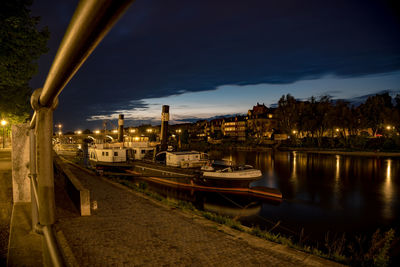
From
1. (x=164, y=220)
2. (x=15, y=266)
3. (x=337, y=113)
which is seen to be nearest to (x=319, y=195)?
(x=164, y=220)

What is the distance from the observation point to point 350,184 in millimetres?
29078

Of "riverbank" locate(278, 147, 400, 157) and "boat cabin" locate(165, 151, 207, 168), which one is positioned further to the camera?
"riverbank" locate(278, 147, 400, 157)

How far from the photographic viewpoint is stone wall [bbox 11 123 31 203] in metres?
5.39

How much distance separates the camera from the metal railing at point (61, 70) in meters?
0.82

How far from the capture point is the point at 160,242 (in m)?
7.34

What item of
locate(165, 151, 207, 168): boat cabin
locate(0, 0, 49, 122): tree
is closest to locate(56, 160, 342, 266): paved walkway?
locate(0, 0, 49, 122): tree

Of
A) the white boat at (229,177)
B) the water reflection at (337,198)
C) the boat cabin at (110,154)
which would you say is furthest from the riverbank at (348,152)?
the boat cabin at (110,154)

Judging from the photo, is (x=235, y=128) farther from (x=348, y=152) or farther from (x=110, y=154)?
(x=110, y=154)

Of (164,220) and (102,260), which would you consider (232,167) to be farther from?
(102,260)

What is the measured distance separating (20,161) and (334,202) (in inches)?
941

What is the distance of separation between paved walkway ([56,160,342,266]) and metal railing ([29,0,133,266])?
4.68 m

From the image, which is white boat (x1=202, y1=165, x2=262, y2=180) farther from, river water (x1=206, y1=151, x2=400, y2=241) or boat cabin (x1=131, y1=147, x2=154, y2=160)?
boat cabin (x1=131, y1=147, x2=154, y2=160)

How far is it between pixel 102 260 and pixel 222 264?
10.00ft

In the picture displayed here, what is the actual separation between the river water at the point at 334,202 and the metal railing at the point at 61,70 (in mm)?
15978
